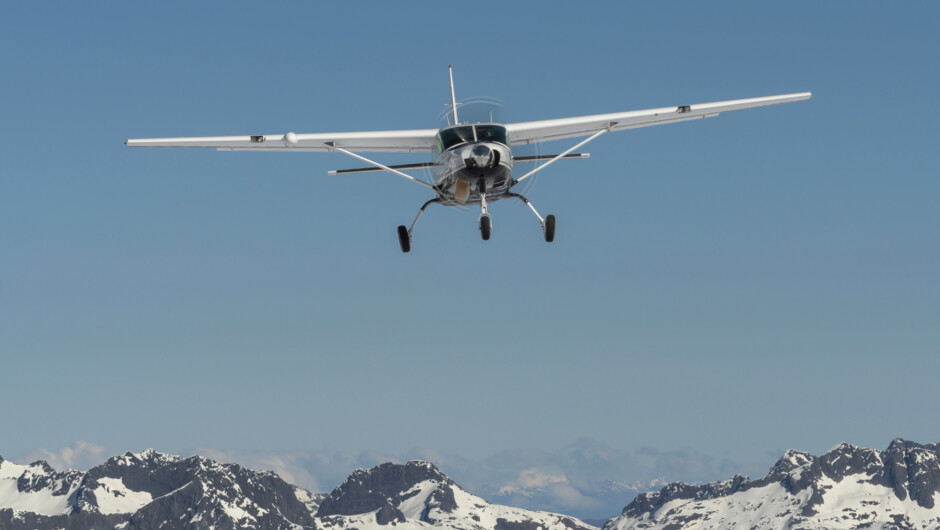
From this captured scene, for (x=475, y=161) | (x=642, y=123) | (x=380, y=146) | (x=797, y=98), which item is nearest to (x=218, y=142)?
(x=380, y=146)

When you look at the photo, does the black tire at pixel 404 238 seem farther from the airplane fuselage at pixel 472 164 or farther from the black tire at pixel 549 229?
the black tire at pixel 549 229

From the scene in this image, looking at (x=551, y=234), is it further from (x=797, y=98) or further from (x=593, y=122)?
(x=797, y=98)

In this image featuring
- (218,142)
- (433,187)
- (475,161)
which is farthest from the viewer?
(218,142)

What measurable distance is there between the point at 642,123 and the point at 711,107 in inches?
183

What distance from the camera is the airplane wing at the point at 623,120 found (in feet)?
265

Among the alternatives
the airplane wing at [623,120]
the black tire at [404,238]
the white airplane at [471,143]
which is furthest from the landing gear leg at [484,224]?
the airplane wing at [623,120]

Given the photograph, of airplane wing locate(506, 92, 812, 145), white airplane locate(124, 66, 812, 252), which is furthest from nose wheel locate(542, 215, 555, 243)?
airplane wing locate(506, 92, 812, 145)

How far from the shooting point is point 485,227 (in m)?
67.1

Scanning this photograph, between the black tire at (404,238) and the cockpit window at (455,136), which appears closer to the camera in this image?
the cockpit window at (455,136)

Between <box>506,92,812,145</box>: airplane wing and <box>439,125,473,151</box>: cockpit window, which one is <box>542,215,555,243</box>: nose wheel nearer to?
<box>439,125,473,151</box>: cockpit window

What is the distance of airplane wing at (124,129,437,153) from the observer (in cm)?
7825

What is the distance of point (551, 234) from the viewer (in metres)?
71.1

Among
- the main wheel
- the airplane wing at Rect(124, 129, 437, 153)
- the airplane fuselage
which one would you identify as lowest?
the main wheel

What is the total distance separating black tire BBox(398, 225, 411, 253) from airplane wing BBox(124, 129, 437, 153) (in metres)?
5.96
